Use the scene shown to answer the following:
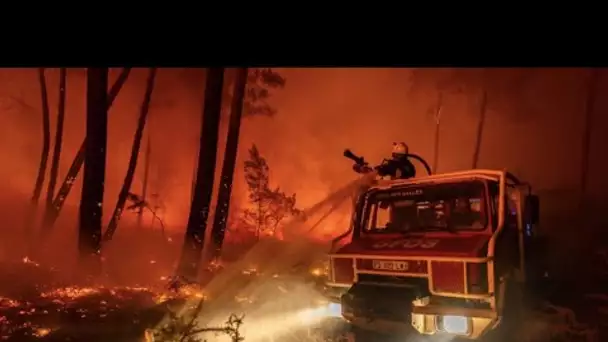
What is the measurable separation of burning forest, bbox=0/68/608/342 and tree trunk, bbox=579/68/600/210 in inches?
0.7

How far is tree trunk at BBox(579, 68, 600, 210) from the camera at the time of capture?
5.37 m

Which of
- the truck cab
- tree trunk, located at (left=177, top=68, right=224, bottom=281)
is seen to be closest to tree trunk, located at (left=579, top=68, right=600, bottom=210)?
the truck cab

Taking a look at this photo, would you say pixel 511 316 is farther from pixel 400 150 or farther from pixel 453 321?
pixel 400 150

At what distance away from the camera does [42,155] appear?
19.5 feet

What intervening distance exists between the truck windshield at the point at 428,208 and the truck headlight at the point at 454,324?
0.80 meters

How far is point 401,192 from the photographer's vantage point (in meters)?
4.68

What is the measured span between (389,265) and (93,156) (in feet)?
13.1

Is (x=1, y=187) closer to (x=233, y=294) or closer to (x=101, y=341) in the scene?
(x=101, y=341)

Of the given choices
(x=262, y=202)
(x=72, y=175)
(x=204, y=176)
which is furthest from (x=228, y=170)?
(x=72, y=175)

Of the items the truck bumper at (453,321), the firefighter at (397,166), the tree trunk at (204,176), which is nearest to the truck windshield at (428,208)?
the firefighter at (397,166)

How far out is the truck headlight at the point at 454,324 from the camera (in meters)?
3.63

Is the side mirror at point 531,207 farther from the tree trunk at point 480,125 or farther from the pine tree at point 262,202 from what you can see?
the pine tree at point 262,202

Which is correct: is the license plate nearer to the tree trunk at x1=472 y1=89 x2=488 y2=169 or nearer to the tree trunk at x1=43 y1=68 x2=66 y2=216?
the tree trunk at x1=472 y1=89 x2=488 y2=169

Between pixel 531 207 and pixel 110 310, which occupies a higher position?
pixel 531 207
